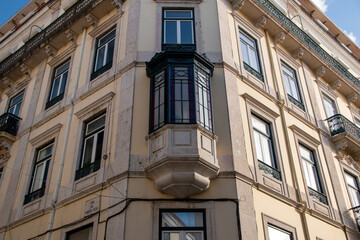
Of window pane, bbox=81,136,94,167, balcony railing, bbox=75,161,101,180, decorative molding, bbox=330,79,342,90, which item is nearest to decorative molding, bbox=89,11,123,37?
window pane, bbox=81,136,94,167

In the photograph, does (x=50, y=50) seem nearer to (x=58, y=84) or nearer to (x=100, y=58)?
(x=58, y=84)

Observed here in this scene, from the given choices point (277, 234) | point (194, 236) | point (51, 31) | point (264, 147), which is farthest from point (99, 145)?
point (51, 31)

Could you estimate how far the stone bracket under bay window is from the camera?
31.4ft

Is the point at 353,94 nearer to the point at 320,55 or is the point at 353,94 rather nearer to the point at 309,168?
the point at 320,55

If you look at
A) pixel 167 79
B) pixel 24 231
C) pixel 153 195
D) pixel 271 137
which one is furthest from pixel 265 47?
pixel 24 231

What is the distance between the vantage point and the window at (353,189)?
14970 millimetres

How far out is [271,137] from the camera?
12.7 meters

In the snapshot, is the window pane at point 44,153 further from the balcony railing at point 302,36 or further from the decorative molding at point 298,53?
the decorative molding at point 298,53

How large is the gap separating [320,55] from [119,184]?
1157 centimetres

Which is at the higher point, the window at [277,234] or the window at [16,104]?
the window at [16,104]

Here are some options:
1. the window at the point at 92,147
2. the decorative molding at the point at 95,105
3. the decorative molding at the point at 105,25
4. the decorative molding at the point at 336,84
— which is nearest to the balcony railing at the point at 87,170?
the window at the point at 92,147

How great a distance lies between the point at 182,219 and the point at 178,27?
6660mm

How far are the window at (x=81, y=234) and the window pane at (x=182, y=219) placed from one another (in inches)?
85.3

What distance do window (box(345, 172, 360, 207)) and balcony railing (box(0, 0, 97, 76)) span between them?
11899 mm
